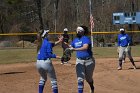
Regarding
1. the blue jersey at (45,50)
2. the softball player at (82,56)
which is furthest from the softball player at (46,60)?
the softball player at (82,56)

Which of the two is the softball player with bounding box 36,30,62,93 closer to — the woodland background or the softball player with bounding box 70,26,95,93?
the softball player with bounding box 70,26,95,93

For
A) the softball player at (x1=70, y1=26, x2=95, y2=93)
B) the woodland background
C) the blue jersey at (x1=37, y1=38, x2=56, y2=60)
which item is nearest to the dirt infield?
the softball player at (x1=70, y1=26, x2=95, y2=93)

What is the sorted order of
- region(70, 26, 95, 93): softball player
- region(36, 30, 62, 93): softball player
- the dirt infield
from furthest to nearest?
the dirt infield → region(70, 26, 95, 93): softball player → region(36, 30, 62, 93): softball player

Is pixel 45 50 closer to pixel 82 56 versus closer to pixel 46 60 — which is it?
pixel 46 60

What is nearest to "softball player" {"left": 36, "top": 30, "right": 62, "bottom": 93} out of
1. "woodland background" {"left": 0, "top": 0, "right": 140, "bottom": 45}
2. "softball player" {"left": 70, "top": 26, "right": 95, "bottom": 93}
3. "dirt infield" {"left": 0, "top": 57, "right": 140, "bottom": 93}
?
"softball player" {"left": 70, "top": 26, "right": 95, "bottom": 93}

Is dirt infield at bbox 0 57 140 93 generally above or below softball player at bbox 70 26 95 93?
below

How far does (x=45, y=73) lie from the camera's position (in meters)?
11.4

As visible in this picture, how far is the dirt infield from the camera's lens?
1413 centimetres

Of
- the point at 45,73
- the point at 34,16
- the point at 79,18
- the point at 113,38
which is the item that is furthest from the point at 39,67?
the point at 34,16

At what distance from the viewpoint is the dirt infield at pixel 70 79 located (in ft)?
46.4

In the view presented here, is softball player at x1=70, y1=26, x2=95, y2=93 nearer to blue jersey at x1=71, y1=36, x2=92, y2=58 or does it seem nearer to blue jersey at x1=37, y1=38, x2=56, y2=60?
blue jersey at x1=71, y1=36, x2=92, y2=58

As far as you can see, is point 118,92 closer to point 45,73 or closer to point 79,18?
point 45,73

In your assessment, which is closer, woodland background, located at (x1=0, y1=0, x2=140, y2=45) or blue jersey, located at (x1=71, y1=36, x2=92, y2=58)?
blue jersey, located at (x1=71, y1=36, x2=92, y2=58)

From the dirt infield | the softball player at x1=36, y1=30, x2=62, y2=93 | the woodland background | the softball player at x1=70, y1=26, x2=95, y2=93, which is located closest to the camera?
the softball player at x1=36, y1=30, x2=62, y2=93
